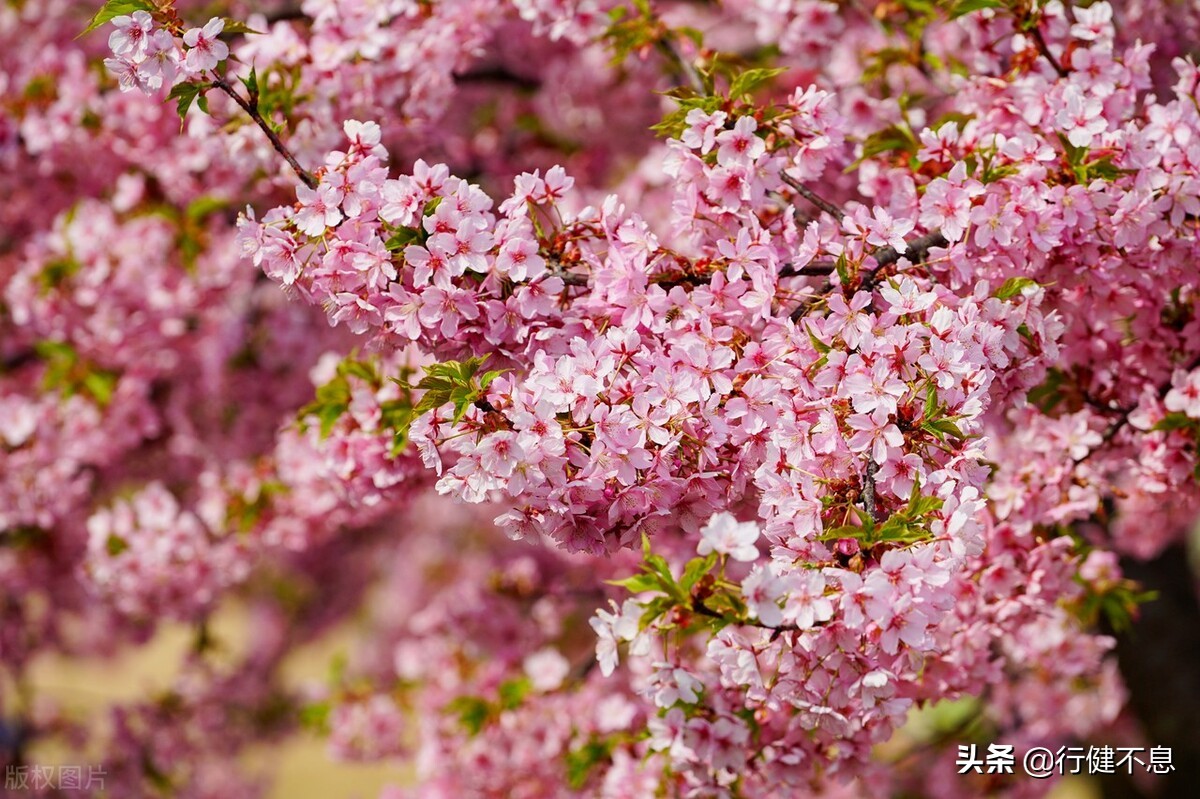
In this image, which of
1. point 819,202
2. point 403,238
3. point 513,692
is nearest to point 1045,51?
point 819,202

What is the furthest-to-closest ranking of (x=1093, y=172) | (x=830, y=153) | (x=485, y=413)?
(x=830, y=153) < (x=1093, y=172) < (x=485, y=413)

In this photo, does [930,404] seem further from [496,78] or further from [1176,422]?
[496,78]

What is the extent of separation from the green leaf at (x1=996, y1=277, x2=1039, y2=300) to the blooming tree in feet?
0.04

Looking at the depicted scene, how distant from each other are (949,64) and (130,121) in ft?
11.9

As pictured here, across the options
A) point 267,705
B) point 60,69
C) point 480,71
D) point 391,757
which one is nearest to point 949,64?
point 480,71

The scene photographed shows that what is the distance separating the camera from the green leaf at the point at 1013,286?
8.94ft

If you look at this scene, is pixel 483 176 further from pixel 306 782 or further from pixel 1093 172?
pixel 306 782

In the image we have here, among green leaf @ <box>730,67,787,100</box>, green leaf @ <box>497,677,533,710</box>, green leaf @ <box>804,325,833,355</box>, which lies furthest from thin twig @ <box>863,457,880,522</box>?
green leaf @ <box>497,677,533,710</box>

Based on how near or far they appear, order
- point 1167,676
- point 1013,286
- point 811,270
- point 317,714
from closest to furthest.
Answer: point 1013,286, point 811,270, point 317,714, point 1167,676

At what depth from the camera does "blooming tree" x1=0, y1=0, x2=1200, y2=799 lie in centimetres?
247

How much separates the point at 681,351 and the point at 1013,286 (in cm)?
90

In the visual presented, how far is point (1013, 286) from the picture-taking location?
2.72 metres

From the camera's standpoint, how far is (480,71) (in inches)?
216

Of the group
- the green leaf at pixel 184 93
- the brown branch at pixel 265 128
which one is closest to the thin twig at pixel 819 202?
the brown branch at pixel 265 128
